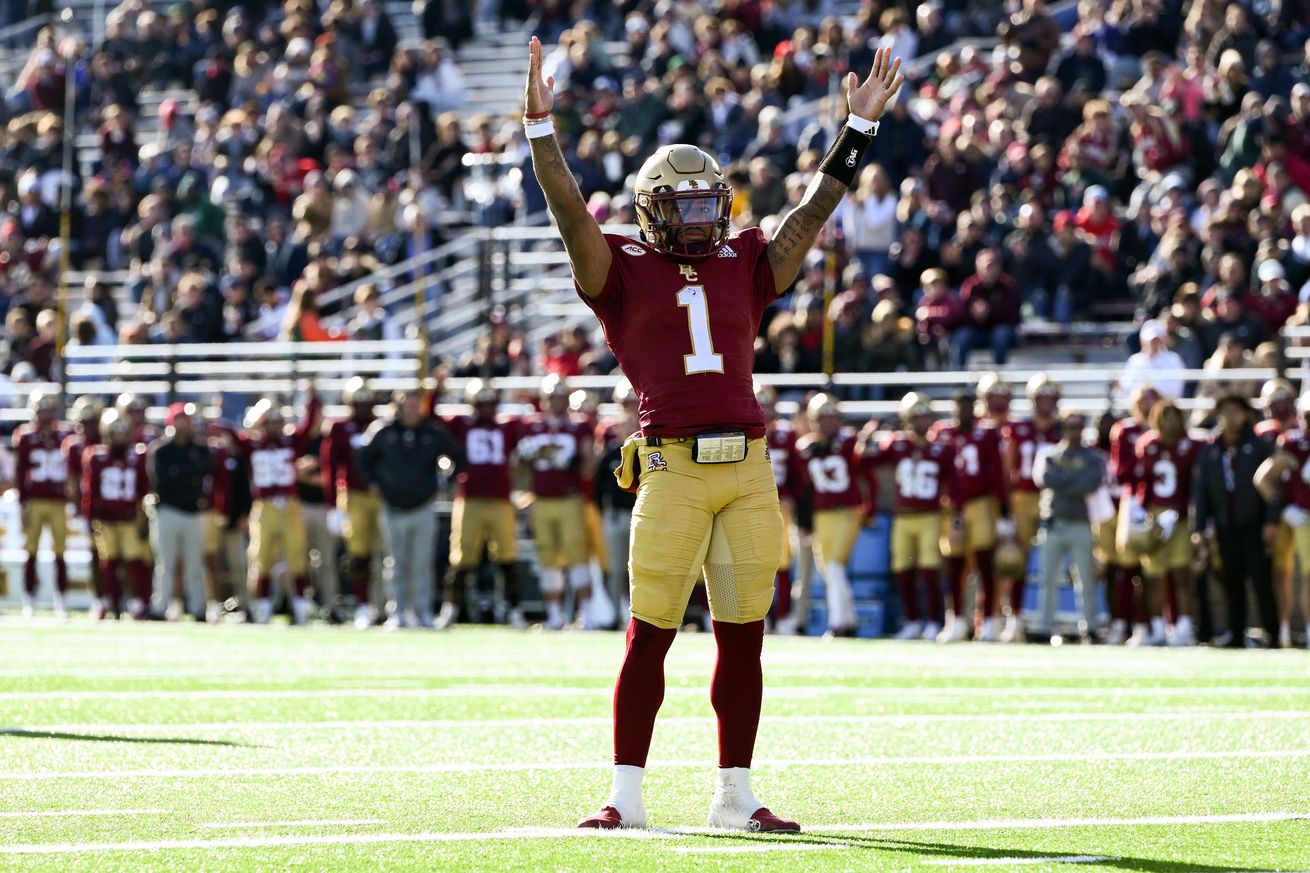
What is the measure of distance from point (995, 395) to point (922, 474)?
77 cm

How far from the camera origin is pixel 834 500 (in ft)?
54.7

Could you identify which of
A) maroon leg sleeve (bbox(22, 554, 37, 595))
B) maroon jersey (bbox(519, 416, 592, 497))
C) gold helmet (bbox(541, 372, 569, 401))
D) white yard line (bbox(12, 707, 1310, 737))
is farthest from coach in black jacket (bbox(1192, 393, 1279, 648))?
maroon leg sleeve (bbox(22, 554, 37, 595))

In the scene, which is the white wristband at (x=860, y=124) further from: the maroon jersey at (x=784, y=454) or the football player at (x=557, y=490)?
the football player at (x=557, y=490)

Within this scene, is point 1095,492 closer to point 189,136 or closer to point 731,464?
point 731,464

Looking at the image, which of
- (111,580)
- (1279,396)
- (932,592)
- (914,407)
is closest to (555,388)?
(914,407)

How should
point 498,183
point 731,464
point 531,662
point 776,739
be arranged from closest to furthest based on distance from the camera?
point 731,464, point 776,739, point 531,662, point 498,183

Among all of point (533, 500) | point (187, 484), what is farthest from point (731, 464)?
point (187, 484)

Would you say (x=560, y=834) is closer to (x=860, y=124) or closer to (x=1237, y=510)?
(x=860, y=124)

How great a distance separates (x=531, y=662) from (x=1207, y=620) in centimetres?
536

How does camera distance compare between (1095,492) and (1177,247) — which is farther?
(1177,247)

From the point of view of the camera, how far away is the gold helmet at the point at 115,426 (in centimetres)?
1853

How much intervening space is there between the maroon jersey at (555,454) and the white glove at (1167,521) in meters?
4.44

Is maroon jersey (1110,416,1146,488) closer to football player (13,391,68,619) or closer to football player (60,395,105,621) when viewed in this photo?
football player (60,395,105,621)

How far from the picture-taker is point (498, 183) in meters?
21.5
